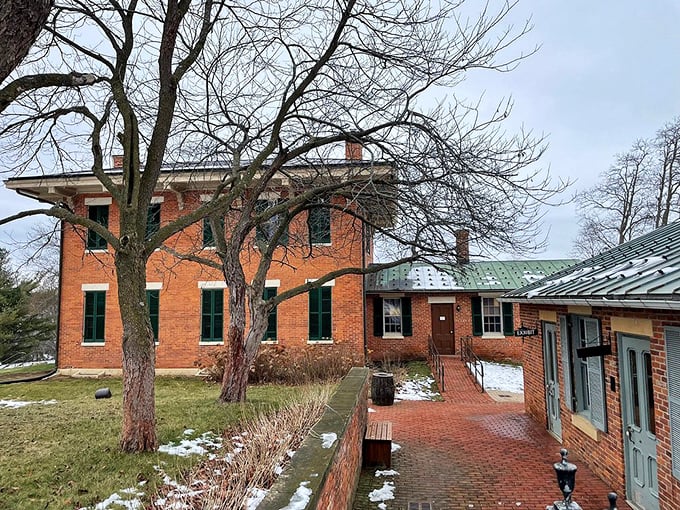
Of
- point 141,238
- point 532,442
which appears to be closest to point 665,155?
point 532,442

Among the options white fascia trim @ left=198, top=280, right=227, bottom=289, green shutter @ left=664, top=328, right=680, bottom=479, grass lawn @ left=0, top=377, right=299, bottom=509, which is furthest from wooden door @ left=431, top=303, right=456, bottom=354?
green shutter @ left=664, top=328, right=680, bottom=479

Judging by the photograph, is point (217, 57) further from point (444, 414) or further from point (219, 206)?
point (444, 414)

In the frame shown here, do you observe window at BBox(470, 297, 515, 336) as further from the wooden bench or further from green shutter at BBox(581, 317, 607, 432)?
the wooden bench

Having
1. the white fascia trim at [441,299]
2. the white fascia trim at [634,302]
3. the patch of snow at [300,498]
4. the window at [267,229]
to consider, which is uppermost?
the window at [267,229]

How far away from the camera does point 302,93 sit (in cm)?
863

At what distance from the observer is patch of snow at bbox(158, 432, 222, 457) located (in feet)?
19.7

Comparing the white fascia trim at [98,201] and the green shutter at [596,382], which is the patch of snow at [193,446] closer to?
the green shutter at [596,382]

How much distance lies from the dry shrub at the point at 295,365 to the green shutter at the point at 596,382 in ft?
26.8

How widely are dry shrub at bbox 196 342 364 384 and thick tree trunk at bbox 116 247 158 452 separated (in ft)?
24.9

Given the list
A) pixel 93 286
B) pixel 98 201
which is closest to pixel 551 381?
pixel 93 286

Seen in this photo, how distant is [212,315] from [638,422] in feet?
45.3

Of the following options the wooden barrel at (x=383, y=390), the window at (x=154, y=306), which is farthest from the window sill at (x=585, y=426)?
the window at (x=154, y=306)

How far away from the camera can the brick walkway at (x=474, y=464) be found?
5.84m

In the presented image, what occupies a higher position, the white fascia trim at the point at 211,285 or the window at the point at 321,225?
the window at the point at 321,225
